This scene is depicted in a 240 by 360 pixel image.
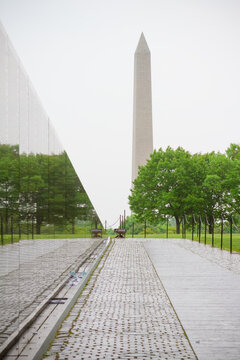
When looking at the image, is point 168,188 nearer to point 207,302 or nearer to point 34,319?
point 207,302

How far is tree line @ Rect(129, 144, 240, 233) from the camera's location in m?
36.5

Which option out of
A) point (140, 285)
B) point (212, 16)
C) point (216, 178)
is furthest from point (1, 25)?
point (212, 16)

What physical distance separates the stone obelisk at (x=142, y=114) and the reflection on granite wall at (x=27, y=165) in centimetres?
3970

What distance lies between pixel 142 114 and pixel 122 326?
4329 centimetres

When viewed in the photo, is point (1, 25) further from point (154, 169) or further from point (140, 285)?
point (154, 169)

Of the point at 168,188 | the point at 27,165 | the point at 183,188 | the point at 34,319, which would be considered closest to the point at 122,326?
the point at 34,319

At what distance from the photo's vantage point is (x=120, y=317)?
5.82m

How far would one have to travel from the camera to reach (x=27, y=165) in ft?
13.9

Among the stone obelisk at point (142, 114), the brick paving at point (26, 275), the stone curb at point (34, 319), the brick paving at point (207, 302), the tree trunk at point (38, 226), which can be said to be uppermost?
the stone obelisk at point (142, 114)

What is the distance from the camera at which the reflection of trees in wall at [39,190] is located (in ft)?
10.5

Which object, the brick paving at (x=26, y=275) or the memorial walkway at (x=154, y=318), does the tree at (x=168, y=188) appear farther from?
the brick paving at (x=26, y=275)

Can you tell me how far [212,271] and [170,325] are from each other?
5444 mm

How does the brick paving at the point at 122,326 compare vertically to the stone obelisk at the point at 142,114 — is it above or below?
below

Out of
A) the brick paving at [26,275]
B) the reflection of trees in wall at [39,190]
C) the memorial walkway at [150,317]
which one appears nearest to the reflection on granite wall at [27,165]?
the reflection of trees in wall at [39,190]
